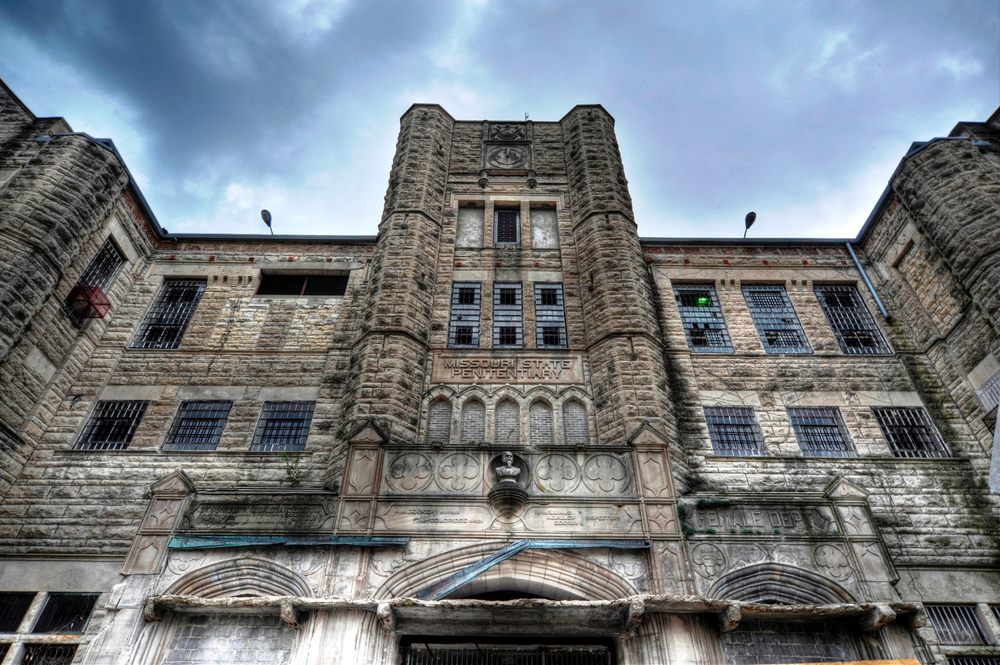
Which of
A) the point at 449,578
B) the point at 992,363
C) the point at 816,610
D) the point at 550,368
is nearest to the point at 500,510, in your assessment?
the point at 449,578

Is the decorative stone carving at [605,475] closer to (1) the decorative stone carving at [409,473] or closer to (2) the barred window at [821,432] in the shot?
(1) the decorative stone carving at [409,473]

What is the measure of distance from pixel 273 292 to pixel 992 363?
18.7 meters

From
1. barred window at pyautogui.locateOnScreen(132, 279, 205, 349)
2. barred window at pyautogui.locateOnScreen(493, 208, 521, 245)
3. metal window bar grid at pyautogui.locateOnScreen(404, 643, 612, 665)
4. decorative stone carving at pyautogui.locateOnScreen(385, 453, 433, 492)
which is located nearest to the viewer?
metal window bar grid at pyautogui.locateOnScreen(404, 643, 612, 665)

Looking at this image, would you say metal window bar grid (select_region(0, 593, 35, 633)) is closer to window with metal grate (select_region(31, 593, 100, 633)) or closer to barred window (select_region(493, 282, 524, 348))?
window with metal grate (select_region(31, 593, 100, 633))

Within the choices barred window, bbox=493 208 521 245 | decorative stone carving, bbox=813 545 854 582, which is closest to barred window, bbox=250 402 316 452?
barred window, bbox=493 208 521 245

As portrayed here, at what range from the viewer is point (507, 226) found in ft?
63.3

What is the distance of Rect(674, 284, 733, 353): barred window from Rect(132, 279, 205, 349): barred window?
14061mm

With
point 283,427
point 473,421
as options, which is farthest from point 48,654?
point 473,421

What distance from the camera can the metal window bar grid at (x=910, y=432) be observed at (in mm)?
13930

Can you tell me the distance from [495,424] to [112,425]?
30.1 feet

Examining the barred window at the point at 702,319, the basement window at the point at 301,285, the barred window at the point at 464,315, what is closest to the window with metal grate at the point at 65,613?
the basement window at the point at 301,285

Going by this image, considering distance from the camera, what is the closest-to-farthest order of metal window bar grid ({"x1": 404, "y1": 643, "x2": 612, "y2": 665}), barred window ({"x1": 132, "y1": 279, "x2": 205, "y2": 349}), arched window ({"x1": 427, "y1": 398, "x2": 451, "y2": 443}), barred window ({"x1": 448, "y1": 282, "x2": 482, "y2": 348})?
metal window bar grid ({"x1": 404, "y1": 643, "x2": 612, "y2": 665}) < arched window ({"x1": 427, "y1": 398, "x2": 451, "y2": 443}) < barred window ({"x1": 448, "y1": 282, "x2": 482, "y2": 348}) < barred window ({"x1": 132, "y1": 279, "x2": 205, "y2": 349})

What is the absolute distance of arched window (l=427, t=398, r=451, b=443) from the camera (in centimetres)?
1361

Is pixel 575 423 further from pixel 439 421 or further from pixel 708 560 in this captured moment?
pixel 708 560
